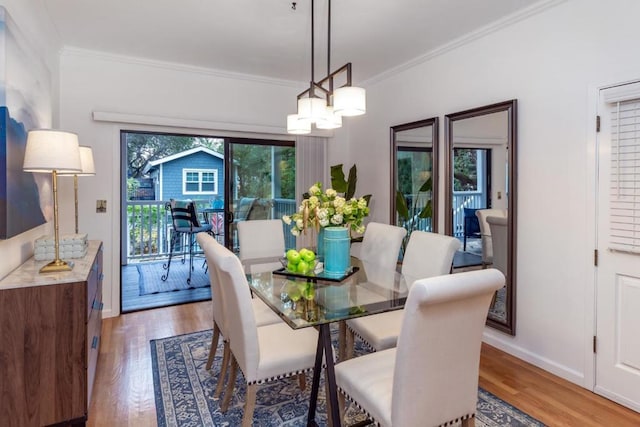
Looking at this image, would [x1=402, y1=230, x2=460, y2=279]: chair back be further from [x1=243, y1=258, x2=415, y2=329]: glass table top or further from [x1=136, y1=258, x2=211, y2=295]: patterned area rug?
[x1=136, y1=258, x2=211, y2=295]: patterned area rug

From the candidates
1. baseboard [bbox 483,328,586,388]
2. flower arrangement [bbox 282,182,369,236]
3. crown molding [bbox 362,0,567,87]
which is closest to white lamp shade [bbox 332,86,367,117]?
flower arrangement [bbox 282,182,369,236]

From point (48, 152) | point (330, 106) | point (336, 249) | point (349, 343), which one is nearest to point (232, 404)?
point (349, 343)

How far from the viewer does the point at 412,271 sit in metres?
2.62

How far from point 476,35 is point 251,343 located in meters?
3.03

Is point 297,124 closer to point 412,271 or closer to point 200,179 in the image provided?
point 412,271

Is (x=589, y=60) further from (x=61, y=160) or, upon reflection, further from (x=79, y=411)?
(x=79, y=411)

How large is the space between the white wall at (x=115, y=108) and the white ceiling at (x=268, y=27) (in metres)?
0.17

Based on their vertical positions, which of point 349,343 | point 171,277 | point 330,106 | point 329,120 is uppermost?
point 330,106

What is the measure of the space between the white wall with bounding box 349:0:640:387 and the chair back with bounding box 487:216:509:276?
0.12m

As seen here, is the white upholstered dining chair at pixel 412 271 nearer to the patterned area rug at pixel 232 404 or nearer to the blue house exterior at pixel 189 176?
the patterned area rug at pixel 232 404

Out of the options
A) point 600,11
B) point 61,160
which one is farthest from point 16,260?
point 600,11

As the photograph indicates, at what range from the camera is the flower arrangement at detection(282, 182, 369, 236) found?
7.60ft

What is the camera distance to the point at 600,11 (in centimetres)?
231

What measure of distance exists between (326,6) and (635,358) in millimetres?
3059
